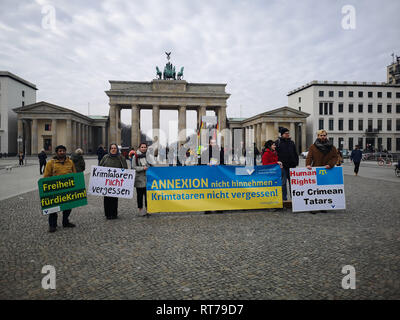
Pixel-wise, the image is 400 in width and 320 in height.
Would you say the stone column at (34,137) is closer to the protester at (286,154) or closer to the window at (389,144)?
the protester at (286,154)

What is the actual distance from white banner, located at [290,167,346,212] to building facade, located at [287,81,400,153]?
63369 millimetres

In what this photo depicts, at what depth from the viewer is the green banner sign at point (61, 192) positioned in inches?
236

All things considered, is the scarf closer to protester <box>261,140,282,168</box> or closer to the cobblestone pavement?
protester <box>261,140,282,168</box>

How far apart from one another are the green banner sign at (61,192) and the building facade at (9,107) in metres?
60.0

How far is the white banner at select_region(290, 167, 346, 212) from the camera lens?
289 inches

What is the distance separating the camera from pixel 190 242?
5051mm

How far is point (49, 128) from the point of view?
192ft

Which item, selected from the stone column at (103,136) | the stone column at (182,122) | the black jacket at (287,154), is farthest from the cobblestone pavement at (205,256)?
the stone column at (103,136)

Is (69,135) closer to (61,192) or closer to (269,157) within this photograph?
(61,192)

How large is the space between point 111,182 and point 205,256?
3805 mm

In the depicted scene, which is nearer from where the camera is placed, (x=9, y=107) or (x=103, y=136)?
(x=9, y=107)

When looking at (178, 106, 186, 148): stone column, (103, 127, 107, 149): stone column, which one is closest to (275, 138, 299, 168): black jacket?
(178, 106, 186, 148): stone column

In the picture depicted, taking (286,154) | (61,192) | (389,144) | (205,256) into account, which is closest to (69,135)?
(61,192)
